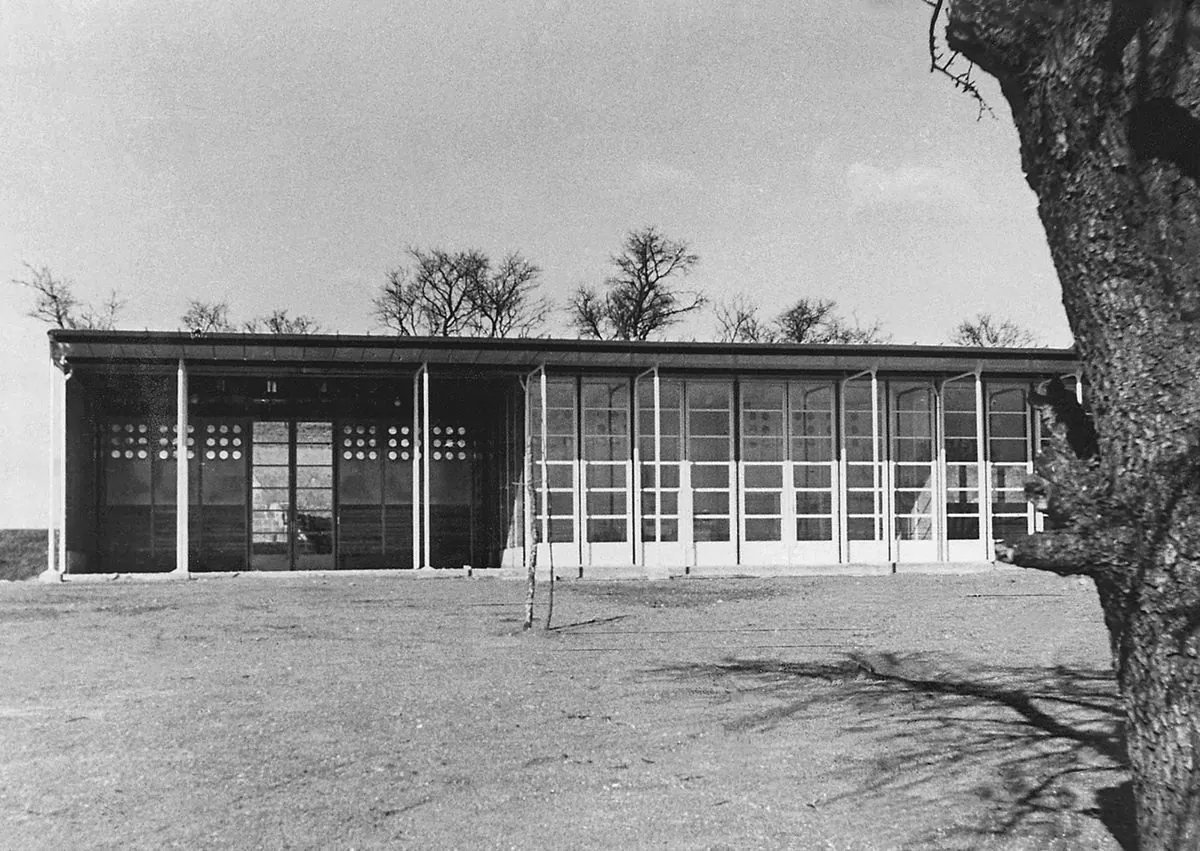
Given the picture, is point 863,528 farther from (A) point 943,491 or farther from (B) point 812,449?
(B) point 812,449

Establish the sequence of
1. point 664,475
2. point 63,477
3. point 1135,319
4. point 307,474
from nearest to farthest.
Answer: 1. point 1135,319
2. point 63,477
3. point 664,475
4. point 307,474

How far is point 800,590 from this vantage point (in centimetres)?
2358

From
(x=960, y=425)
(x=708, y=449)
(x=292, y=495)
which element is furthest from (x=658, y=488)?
(x=292, y=495)

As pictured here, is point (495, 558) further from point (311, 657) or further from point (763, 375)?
point (311, 657)

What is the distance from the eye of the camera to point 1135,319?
4582mm

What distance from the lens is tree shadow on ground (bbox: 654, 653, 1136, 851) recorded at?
661cm

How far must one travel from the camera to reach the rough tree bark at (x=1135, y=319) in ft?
14.5

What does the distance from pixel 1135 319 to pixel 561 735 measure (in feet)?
17.5

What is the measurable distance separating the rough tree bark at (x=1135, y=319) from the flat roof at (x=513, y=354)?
909 inches

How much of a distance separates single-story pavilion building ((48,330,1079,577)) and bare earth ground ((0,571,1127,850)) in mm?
12948

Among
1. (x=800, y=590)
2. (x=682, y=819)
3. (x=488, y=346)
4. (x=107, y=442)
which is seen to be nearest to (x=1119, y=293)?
(x=682, y=819)

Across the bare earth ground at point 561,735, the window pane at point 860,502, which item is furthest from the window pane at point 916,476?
the bare earth ground at point 561,735

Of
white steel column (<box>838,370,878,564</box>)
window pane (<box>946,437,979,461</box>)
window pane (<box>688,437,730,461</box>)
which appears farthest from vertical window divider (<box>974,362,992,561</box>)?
window pane (<box>688,437,730,461</box>)

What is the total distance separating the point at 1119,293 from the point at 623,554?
2586cm
